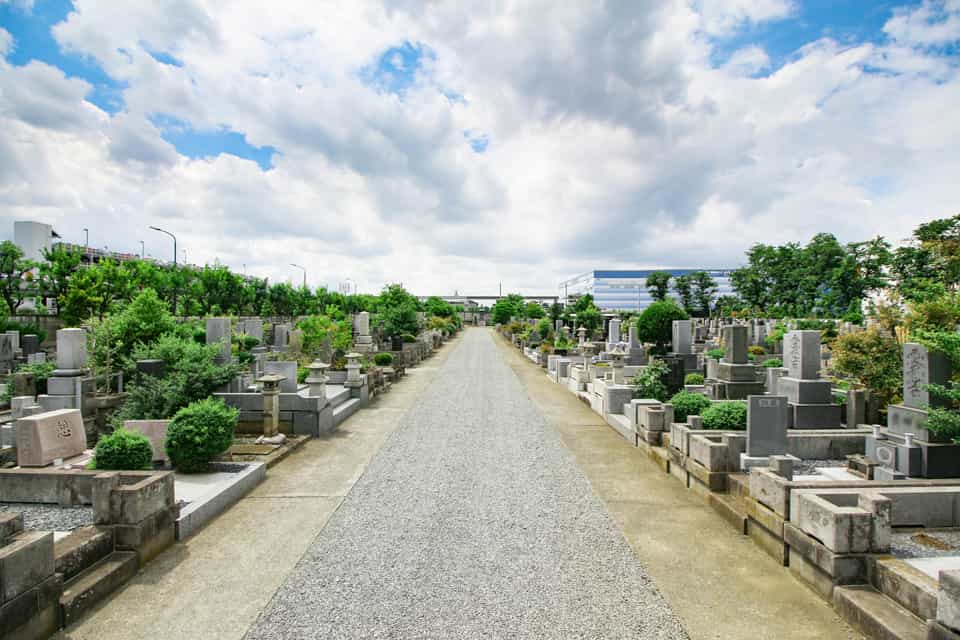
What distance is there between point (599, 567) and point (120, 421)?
847 cm

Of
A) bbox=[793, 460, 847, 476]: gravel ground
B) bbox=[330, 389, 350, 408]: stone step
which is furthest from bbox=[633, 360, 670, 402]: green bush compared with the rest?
bbox=[330, 389, 350, 408]: stone step

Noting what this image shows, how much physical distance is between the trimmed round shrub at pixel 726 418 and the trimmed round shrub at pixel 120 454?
28.9 feet

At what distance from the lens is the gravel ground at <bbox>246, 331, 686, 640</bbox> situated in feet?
13.6

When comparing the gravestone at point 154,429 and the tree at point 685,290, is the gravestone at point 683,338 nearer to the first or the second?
the gravestone at point 154,429

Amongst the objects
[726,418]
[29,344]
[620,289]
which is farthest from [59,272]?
[620,289]

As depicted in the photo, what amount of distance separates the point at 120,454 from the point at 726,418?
927 cm

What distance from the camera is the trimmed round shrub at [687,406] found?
9.71m

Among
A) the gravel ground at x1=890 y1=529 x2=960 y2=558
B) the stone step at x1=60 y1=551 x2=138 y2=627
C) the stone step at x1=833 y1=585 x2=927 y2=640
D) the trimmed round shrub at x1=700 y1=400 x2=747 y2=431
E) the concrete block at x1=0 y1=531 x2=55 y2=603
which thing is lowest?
the stone step at x1=60 y1=551 x2=138 y2=627

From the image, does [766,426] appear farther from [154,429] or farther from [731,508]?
[154,429]

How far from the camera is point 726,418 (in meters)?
8.61

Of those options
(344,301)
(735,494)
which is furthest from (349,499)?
(344,301)

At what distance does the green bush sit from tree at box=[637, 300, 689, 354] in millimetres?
11628

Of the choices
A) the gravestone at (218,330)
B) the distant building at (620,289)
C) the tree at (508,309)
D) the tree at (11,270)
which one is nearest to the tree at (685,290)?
the tree at (508,309)

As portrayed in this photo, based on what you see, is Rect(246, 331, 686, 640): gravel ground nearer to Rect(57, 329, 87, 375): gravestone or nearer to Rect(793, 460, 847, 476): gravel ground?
Rect(793, 460, 847, 476): gravel ground
